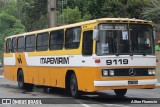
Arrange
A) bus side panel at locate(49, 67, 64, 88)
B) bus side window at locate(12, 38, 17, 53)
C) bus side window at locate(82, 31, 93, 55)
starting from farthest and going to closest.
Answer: bus side window at locate(12, 38, 17, 53), bus side panel at locate(49, 67, 64, 88), bus side window at locate(82, 31, 93, 55)

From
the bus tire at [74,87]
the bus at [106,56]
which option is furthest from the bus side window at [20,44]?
the bus tire at [74,87]

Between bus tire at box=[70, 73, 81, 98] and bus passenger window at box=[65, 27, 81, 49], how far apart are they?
115 cm

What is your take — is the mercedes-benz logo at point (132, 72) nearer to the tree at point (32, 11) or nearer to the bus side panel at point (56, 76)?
the bus side panel at point (56, 76)

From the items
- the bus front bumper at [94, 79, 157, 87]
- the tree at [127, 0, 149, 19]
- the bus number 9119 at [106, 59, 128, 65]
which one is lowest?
the bus front bumper at [94, 79, 157, 87]

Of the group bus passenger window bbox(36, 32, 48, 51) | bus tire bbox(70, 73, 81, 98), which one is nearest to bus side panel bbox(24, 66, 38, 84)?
bus passenger window bbox(36, 32, 48, 51)

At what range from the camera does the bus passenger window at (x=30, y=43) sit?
70.3 feet

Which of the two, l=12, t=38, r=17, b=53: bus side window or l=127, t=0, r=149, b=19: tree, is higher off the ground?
l=127, t=0, r=149, b=19: tree

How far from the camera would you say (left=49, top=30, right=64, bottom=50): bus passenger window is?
18188mm

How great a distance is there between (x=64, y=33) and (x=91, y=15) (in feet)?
Result: 106

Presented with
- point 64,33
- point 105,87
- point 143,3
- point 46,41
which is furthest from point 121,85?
point 143,3

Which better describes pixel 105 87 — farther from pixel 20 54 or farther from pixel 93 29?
pixel 20 54

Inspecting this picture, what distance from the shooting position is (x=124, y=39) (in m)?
15.6

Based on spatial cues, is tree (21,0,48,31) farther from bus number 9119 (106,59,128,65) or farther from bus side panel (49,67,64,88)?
bus number 9119 (106,59,128,65)

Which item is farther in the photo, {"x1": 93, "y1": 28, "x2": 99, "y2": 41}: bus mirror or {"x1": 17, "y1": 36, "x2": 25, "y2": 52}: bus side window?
{"x1": 17, "y1": 36, "x2": 25, "y2": 52}: bus side window
